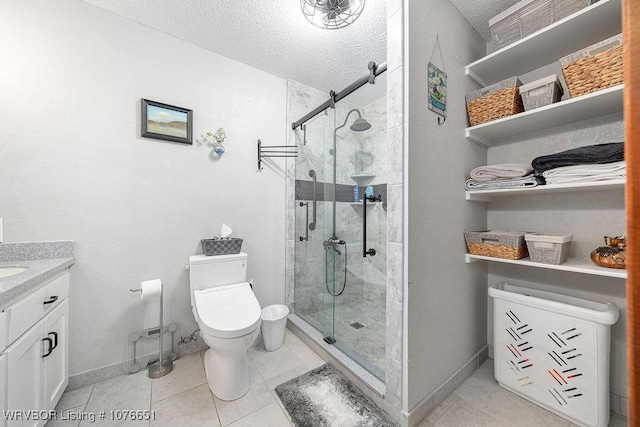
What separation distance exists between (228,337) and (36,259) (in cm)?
126

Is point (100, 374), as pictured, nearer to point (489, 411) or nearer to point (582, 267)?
point (489, 411)

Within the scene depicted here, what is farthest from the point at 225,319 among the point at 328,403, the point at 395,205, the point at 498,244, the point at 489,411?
the point at 498,244

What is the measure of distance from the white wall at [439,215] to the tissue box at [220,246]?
4.36 ft

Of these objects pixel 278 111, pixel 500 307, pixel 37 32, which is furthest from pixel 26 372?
pixel 500 307

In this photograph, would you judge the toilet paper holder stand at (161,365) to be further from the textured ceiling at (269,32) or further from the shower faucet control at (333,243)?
the textured ceiling at (269,32)

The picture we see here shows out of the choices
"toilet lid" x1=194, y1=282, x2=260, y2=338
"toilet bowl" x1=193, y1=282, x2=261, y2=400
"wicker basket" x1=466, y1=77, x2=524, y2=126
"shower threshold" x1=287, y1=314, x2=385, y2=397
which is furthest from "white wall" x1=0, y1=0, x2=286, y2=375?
"wicker basket" x1=466, y1=77, x2=524, y2=126

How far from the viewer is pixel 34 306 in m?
1.04

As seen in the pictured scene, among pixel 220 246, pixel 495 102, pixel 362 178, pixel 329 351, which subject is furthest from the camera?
pixel 362 178

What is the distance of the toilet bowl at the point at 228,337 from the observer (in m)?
1.35

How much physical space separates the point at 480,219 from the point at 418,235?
0.82 metres

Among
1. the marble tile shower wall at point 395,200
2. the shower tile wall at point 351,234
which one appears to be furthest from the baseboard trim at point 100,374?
the marble tile shower wall at point 395,200

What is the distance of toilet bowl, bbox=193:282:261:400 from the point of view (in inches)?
53.2

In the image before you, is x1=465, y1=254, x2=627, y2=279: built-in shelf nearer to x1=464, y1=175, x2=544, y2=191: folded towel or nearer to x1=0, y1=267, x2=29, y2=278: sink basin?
x1=464, y1=175, x2=544, y2=191: folded towel

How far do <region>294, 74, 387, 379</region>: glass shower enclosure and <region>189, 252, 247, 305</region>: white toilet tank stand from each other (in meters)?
0.68
